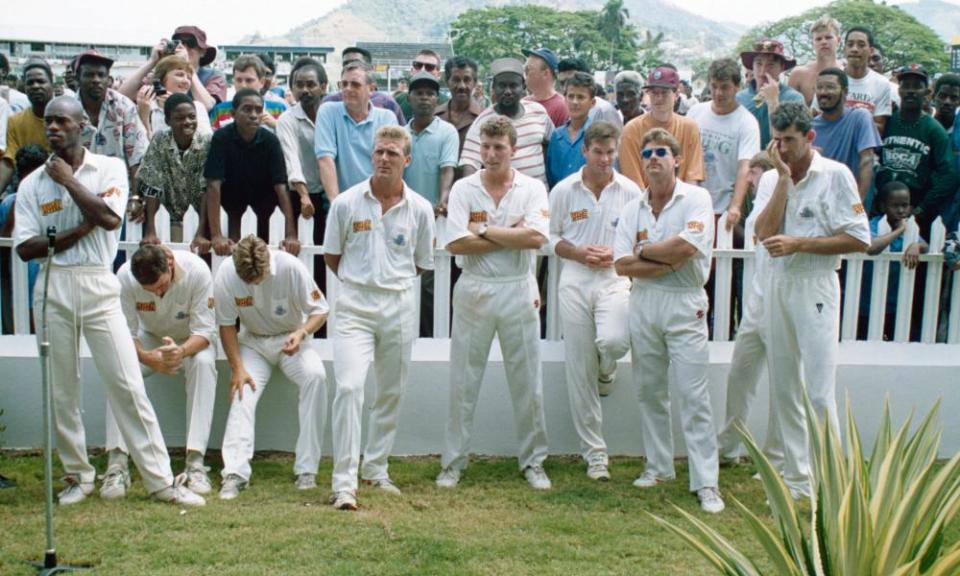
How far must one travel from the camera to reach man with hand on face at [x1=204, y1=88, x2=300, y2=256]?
802 cm

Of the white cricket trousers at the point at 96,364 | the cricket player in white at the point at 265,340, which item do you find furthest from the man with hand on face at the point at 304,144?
the white cricket trousers at the point at 96,364

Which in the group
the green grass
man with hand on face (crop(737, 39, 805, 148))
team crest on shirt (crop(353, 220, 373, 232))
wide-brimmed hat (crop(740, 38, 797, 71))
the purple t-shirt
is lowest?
the green grass

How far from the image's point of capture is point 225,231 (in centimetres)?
816

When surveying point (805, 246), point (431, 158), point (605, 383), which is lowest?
point (605, 383)

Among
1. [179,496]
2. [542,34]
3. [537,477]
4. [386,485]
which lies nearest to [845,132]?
[537,477]

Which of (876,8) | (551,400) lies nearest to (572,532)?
(551,400)

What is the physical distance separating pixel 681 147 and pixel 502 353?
2222mm

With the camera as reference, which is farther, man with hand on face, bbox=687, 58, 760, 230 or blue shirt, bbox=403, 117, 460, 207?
man with hand on face, bbox=687, 58, 760, 230

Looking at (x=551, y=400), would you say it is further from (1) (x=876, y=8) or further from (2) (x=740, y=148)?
(1) (x=876, y=8)

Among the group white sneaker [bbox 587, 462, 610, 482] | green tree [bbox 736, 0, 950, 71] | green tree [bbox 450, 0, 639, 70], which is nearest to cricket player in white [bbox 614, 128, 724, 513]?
white sneaker [bbox 587, 462, 610, 482]

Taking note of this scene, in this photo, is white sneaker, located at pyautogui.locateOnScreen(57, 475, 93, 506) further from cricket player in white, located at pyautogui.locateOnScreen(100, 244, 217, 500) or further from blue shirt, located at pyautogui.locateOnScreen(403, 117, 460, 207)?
blue shirt, located at pyautogui.locateOnScreen(403, 117, 460, 207)

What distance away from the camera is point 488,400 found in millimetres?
8125

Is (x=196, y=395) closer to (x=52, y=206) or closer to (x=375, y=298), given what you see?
(x=375, y=298)

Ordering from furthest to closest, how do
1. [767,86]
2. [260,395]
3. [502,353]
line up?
[767,86] → [260,395] → [502,353]
